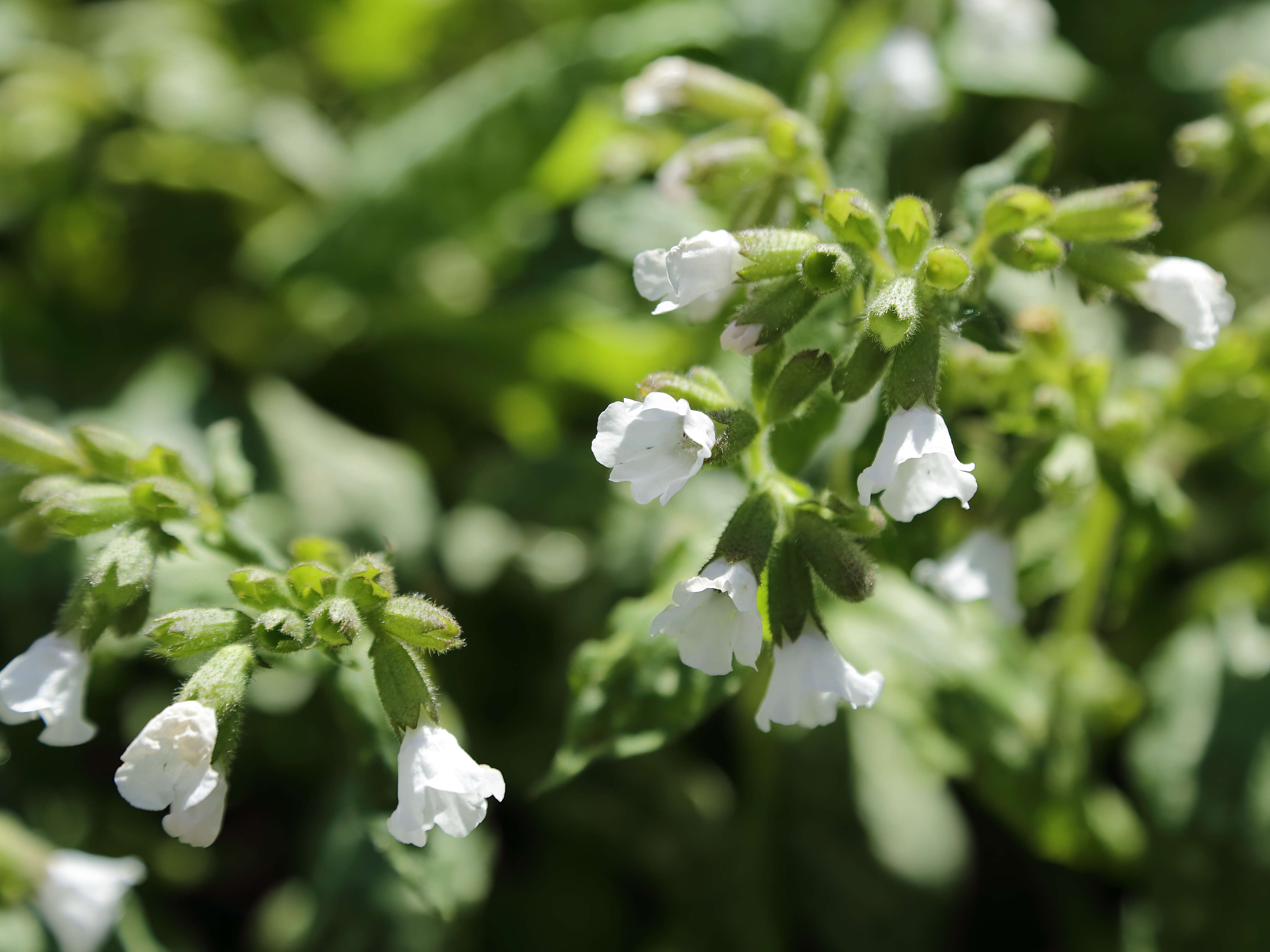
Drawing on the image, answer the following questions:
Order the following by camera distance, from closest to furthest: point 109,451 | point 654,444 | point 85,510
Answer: point 654,444, point 85,510, point 109,451

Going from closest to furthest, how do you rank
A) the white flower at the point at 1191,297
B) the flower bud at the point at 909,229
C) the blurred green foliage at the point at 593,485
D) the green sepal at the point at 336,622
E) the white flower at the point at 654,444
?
the white flower at the point at 654,444, the green sepal at the point at 336,622, the flower bud at the point at 909,229, the white flower at the point at 1191,297, the blurred green foliage at the point at 593,485

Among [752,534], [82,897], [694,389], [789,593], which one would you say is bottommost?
[82,897]

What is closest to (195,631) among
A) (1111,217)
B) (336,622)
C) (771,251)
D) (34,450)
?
(336,622)

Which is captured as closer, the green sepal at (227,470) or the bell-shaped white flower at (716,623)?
the bell-shaped white flower at (716,623)

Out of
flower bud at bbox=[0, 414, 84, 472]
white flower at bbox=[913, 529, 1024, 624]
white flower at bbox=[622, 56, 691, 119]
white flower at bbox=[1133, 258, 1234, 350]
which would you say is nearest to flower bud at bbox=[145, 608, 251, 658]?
flower bud at bbox=[0, 414, 84, 472]

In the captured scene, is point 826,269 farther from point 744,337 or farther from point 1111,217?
point 1111,217

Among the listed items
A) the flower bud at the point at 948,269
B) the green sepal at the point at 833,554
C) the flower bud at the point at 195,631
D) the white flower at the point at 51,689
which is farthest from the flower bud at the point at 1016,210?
the white flower at the point at 51,689

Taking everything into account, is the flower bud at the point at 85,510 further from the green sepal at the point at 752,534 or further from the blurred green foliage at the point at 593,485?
the green sepal at the point at 752,534
